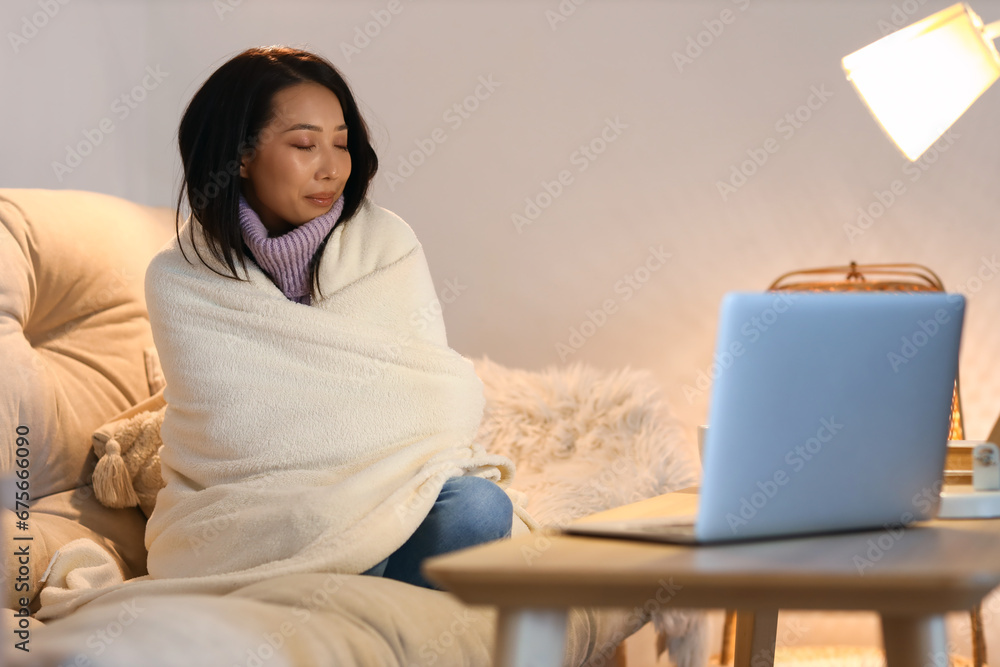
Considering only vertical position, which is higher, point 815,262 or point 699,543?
point 815,262

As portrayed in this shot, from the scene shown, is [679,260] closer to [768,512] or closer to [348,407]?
[348,407]

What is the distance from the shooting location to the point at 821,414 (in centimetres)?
68

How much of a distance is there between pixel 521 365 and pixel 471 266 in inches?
11.3

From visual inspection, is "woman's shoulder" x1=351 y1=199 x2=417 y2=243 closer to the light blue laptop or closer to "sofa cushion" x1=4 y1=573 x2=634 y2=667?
"sofa cushion" x1=4 y1=573 x2=634 y2=667

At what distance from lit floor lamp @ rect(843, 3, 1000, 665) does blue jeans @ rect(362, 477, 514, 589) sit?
707 millimetres

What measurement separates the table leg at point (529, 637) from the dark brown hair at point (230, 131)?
831mm

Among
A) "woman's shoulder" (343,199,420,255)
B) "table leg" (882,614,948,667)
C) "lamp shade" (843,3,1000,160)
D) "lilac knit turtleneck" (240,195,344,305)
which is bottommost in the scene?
"table leg" (882,614,948,667)

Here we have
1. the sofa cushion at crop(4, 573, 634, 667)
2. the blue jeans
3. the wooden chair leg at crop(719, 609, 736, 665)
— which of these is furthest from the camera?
the wooden chair leg at crop(719, 609, 736, 665)

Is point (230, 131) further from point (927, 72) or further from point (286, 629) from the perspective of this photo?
point (927, 72)

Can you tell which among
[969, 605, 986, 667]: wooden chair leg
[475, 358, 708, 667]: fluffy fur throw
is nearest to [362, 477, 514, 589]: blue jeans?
[475, 358, 708, 667]: fluffy fur throw

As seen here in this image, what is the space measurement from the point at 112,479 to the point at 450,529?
0.58 meters

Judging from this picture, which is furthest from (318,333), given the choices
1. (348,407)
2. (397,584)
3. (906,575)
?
(906,575)

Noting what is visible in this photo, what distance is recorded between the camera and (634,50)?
229 cm

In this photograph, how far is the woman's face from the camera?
1345mm
